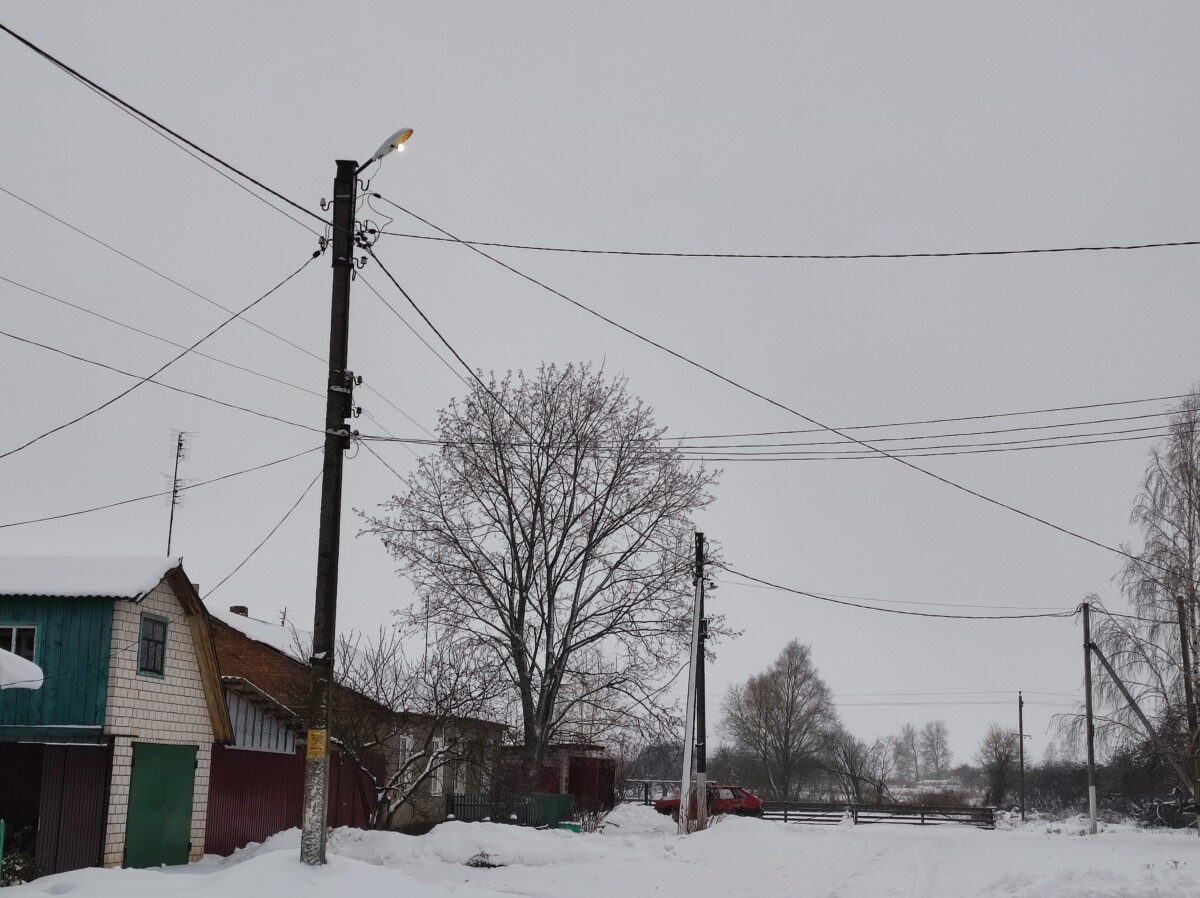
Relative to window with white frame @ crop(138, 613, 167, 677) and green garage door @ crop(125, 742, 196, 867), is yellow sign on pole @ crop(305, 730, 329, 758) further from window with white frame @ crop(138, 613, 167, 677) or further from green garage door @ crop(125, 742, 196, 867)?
green garage door @ crop(125, 742, 196, 867)

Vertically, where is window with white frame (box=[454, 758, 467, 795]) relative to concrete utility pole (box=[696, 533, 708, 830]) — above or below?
below

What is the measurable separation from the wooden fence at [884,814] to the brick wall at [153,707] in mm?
29747

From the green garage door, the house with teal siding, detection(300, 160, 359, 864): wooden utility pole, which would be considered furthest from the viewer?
the green garage door

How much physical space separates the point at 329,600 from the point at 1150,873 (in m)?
15.2

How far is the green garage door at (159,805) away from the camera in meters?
22.0

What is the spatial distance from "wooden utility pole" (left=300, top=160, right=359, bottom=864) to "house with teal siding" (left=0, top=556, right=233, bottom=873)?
8.43 meters

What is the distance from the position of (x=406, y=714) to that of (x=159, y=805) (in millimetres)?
6347

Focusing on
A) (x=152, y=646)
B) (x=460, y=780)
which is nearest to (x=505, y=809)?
(x=460, y=780)

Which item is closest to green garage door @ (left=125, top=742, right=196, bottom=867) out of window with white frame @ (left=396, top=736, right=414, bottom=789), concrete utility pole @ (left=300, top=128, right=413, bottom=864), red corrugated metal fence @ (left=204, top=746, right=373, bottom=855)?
red corrugated metal fence @ (left=204, top=746, right=373, bottom=855)

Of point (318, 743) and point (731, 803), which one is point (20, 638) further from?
point (731, 803)

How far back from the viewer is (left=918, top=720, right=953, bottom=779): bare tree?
7490 inches

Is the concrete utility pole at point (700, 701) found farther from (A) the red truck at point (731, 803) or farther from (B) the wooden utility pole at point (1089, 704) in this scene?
(B) the wooden utility pole at point (1089, 704)

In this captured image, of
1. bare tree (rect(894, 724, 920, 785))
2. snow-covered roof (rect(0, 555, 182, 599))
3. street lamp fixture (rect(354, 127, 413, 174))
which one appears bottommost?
bare tree (rect(894, 724, 920, 785))

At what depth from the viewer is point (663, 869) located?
22.7m
